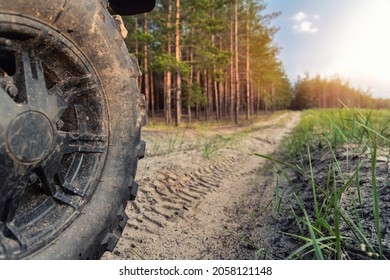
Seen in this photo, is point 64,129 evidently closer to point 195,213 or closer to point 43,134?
point 43,134

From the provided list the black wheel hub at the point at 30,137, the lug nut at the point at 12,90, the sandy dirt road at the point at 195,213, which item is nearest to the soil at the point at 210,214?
the sandy dirt road at the point at 195,213

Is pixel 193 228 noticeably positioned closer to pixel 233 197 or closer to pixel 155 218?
pixel 155 218

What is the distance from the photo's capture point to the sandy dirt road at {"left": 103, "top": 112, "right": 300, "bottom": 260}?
1.85 meters

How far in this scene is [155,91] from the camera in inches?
1391

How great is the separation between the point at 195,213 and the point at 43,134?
1588mm

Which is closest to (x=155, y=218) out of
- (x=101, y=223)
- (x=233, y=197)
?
(x=233, y=197)

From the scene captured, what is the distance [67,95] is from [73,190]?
1.21ft

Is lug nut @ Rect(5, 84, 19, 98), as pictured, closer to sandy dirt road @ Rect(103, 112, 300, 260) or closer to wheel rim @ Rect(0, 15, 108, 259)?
wheel rim @ Rect(0, 15, 108, 259)

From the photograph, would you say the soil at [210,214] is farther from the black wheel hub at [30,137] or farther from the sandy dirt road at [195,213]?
the black wheel hub at [30,137]

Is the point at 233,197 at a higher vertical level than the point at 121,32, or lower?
lower

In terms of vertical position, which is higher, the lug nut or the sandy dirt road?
the lug nut

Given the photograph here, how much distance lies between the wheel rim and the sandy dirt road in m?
0.70

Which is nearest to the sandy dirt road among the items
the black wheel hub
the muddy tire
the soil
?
the soil

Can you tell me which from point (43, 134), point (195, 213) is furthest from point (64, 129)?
point (195, 213)
